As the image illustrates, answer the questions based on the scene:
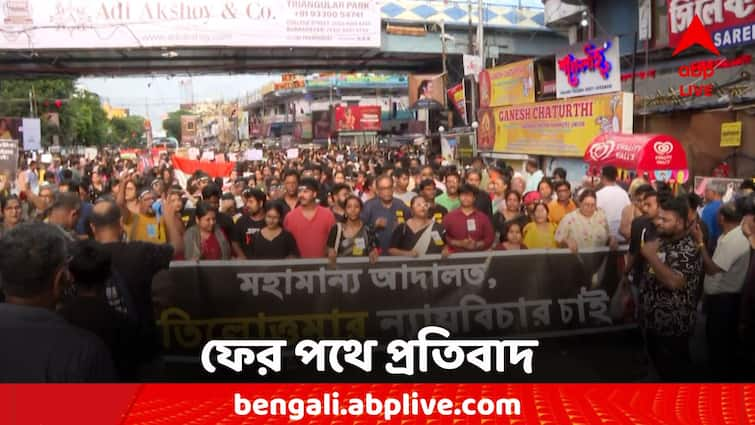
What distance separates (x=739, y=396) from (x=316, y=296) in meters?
1.82

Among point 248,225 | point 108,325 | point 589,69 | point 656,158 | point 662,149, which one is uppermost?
point 589,69

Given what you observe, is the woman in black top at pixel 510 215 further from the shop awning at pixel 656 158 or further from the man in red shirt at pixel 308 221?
the shop awning at pixel 656 158

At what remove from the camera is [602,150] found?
360 inches

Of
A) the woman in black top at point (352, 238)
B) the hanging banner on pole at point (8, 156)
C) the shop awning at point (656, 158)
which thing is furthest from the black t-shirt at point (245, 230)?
the shop awning at point (656, 158)

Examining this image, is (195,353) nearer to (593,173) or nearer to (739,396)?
(739,396)

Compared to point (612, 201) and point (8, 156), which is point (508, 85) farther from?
point (8, 156)

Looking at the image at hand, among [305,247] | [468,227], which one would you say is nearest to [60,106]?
[305,247]

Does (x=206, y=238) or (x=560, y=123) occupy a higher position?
(x=560, y=123)

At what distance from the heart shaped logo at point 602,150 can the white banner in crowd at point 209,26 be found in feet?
19.8

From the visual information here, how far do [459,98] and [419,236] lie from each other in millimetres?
15263

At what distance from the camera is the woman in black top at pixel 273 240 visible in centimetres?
397

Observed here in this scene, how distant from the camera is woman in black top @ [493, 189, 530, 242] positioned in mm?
5034

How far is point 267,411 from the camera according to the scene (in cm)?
251

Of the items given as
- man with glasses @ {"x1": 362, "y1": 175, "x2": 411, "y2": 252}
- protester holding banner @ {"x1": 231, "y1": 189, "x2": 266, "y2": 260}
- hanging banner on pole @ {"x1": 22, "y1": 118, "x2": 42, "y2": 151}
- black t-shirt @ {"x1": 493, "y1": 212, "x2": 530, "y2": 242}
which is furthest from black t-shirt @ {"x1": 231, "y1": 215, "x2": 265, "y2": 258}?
hanging banner on pole @ {"x1": 22, "y1": 118, "x2": 42, "y2": 151}
